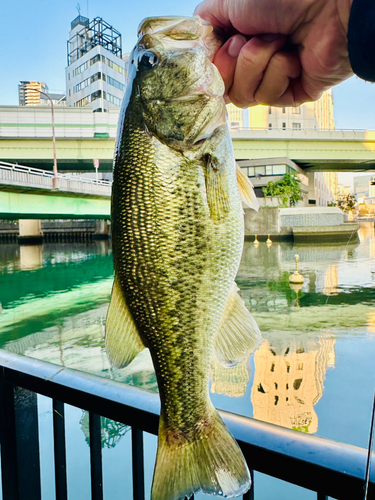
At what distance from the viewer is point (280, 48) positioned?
1282 mm

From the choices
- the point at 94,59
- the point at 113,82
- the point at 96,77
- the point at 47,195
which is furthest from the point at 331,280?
the point at 94,59

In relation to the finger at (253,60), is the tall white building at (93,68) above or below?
above

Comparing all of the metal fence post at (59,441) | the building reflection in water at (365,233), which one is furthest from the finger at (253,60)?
the building reflection in water at (365,233)

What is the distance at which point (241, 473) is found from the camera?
93 cm

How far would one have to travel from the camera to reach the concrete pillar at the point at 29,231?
1934 inches

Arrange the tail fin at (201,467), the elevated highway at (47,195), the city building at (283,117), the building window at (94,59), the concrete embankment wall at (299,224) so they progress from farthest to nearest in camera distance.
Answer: the building window at (94,59) < the city building at (283,117) < the concrete embankment wall at (299,224) < the elevated highway at (47,195) < the tail fin at (201,467)

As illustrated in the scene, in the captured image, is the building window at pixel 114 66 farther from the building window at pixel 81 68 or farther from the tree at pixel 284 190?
the tree at pixel 284 190

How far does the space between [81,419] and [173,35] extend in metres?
14.2

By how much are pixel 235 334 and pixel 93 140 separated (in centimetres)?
2905

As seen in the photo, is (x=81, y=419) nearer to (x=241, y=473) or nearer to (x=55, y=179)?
(x=55, y=179)

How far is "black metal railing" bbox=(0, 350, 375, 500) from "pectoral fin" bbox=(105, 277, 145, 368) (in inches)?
16.4

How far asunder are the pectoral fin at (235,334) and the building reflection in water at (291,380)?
44.1 ft

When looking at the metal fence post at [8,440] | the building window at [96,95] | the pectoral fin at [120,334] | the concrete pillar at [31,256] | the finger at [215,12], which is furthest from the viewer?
the building window at [96,95]

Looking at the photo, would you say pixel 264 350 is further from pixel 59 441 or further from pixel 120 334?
pixel 120 334
